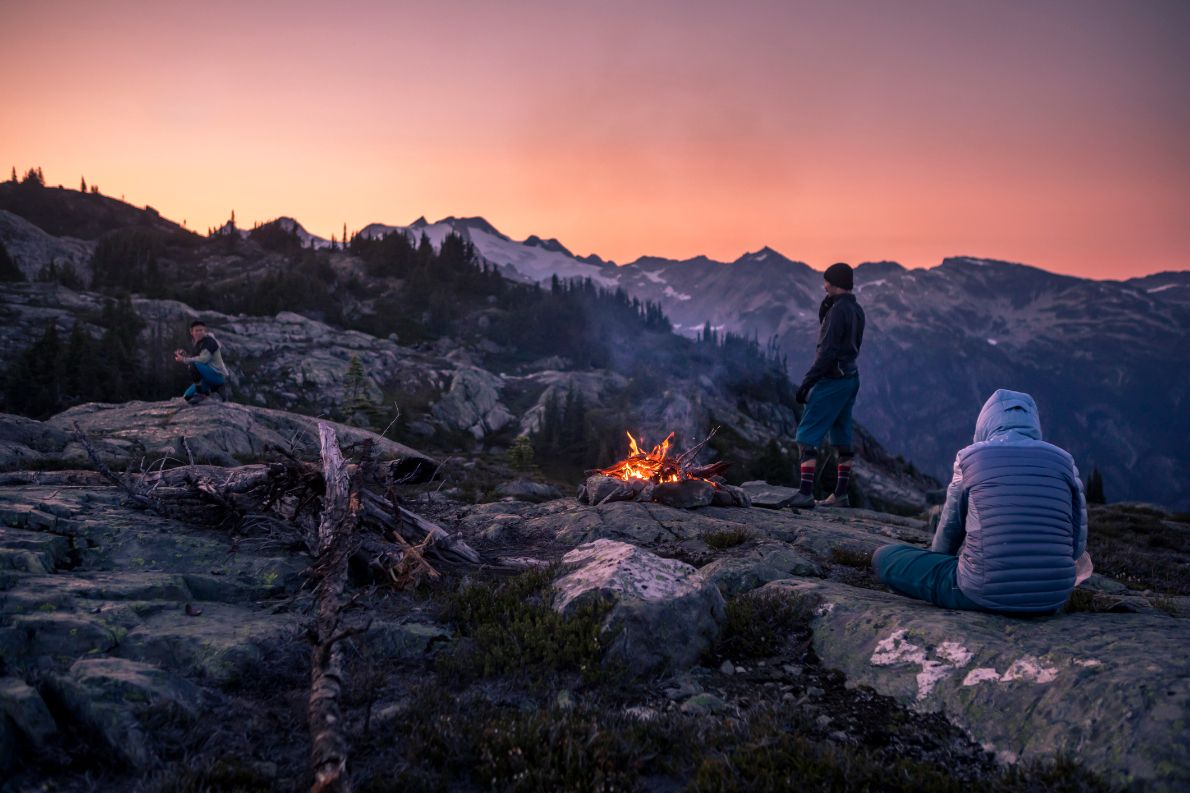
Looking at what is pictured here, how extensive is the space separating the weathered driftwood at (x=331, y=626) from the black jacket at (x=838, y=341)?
8.82m

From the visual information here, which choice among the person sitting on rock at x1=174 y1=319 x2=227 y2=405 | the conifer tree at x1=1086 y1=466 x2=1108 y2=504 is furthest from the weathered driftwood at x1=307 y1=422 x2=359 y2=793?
the conifer tree at x1=1086 y1=466 x2=1108 y2=504

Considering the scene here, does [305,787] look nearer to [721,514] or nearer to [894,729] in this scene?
[894,729]

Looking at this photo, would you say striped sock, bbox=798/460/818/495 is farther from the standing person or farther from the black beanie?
the black beanie

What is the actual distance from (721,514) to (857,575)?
3512 mm

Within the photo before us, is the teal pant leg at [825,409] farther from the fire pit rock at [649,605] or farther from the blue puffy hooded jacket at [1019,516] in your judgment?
the blue puffy hooded jacket at [1019,516]

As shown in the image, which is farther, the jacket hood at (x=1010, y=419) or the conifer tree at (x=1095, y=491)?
the conifer tree at (x=1095, y=491)

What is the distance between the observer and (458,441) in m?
54.0

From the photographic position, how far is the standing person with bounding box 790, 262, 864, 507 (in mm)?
12109

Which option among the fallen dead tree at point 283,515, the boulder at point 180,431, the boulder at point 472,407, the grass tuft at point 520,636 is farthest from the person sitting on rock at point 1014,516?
the boulder at point 472,407

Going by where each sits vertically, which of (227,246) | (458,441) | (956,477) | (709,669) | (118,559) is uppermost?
(227,246)

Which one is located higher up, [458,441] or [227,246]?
[227,246]

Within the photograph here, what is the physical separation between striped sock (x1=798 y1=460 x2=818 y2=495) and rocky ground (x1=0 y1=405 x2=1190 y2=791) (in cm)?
422

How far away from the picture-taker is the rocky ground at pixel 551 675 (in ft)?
13.2

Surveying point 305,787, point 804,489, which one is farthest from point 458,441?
point 305,787
